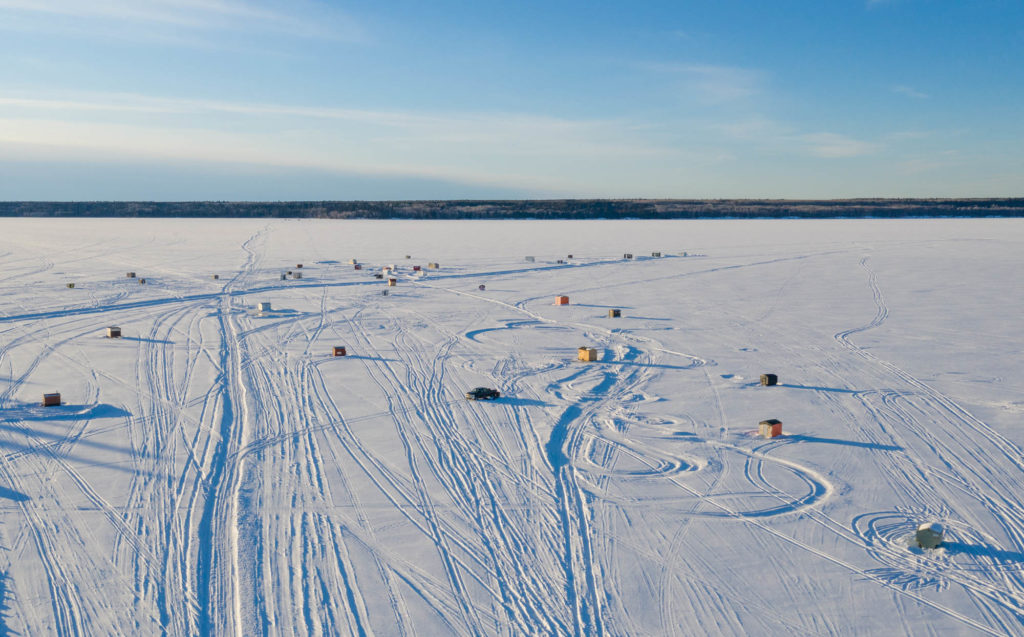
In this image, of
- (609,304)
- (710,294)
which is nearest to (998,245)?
(710,294)

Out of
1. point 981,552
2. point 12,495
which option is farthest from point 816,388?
point 12,495

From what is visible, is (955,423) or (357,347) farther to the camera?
(357,347)

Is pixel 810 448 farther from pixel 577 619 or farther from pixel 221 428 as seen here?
pixel 221 428

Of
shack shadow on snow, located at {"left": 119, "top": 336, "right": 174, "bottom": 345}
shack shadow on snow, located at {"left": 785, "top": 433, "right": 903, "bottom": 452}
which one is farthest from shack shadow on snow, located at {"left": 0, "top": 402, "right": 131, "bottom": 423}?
shack shadow on snow, located at {"left": 785, "top": 433, "right": 903, "bottom": 452}

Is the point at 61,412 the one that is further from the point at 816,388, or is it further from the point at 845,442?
the point at 816,388

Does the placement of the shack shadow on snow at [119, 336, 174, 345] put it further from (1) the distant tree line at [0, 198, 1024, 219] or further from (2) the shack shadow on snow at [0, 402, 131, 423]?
(1) the distant tree line at [0, 198, 1024, 219]
